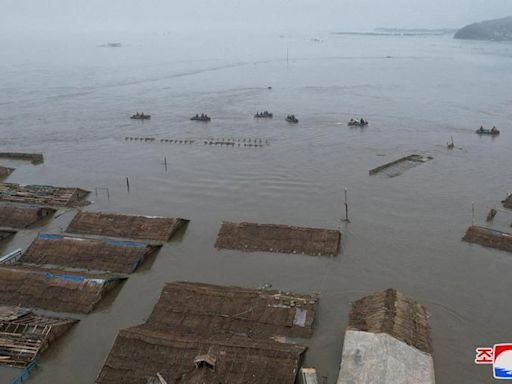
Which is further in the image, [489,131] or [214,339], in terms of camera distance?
[489,131]

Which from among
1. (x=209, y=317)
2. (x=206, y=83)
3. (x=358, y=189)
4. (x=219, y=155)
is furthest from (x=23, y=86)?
(x=209, y=317)

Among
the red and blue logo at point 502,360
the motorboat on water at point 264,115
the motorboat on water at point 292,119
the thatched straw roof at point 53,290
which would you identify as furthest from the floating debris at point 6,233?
the motorboat on water at point 264,115

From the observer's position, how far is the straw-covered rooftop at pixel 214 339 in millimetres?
20797

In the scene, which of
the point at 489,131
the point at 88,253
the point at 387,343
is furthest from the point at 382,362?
the point at 489,131

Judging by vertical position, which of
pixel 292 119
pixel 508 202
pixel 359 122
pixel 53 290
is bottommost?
pixel 508 202

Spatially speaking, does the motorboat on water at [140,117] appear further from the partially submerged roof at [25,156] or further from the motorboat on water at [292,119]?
the motorboat on water at [292,119]

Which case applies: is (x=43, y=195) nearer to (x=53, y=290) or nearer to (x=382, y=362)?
(x=53, y=290)

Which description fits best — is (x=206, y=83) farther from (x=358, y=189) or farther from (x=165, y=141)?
(x=358, y=189)

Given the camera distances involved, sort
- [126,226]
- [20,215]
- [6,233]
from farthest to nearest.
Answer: [20,215]
[6,233]
[126,226]

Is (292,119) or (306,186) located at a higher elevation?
(292,119)

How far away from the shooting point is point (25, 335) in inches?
935

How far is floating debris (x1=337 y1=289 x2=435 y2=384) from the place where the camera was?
19.8 m

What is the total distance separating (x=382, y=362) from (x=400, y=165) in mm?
31470

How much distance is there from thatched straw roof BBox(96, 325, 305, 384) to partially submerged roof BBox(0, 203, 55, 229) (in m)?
18.5
